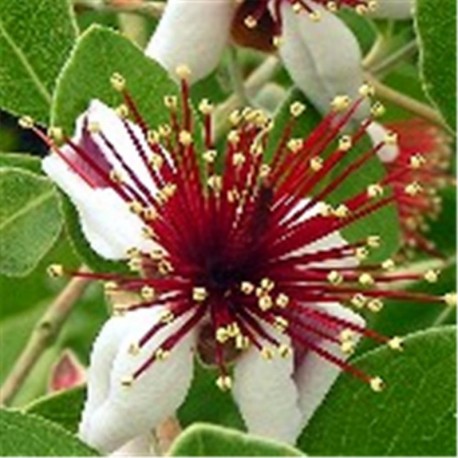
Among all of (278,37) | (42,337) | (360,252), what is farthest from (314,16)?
(42,337)

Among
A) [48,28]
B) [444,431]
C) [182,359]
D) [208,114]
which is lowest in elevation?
[444,431]

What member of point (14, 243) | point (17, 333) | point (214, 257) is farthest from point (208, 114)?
point (17, 333)

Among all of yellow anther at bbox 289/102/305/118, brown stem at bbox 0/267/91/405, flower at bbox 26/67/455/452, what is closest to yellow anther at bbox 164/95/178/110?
flower at bbox 26/67/455/452

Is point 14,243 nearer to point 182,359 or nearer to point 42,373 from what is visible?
point 182,359

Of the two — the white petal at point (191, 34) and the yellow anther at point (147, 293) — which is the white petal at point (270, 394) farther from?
the white petal at point (191, 34)

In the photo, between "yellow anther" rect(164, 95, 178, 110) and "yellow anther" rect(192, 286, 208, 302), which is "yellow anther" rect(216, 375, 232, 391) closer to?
"yellow anther" rect(192, 286, 208, 302)
